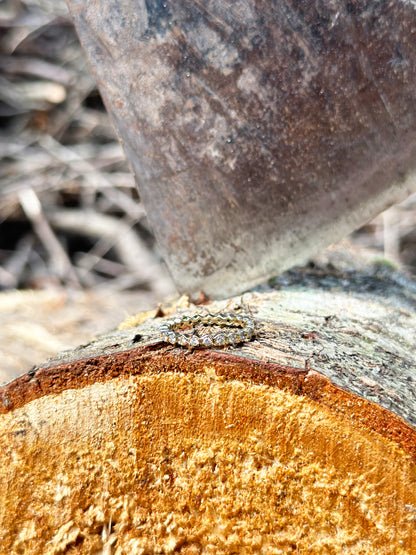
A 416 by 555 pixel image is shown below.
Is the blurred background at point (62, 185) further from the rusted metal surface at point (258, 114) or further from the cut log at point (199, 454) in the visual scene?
the cut log at point (199, 454)

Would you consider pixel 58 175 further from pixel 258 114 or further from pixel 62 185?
pixel 258 114

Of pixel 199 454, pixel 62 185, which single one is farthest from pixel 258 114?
pixel 62 185

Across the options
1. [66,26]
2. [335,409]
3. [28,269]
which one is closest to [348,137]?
[335,409]

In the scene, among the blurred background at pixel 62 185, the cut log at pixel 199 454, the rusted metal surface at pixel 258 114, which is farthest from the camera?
the blurred background at pixel 62 185

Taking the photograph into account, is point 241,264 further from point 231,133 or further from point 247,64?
point 247,64

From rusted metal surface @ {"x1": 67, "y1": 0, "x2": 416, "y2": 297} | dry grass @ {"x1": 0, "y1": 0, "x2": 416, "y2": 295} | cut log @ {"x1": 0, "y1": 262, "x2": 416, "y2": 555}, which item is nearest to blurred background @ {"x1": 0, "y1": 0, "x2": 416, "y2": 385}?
dry grass @ {"x1": 0, "y1": 0, "x2": 416, "y2": 295}

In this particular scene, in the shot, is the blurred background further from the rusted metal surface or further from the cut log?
the cut log

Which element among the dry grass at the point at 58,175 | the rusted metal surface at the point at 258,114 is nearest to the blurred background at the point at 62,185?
the dry grass at the point at 58,175
